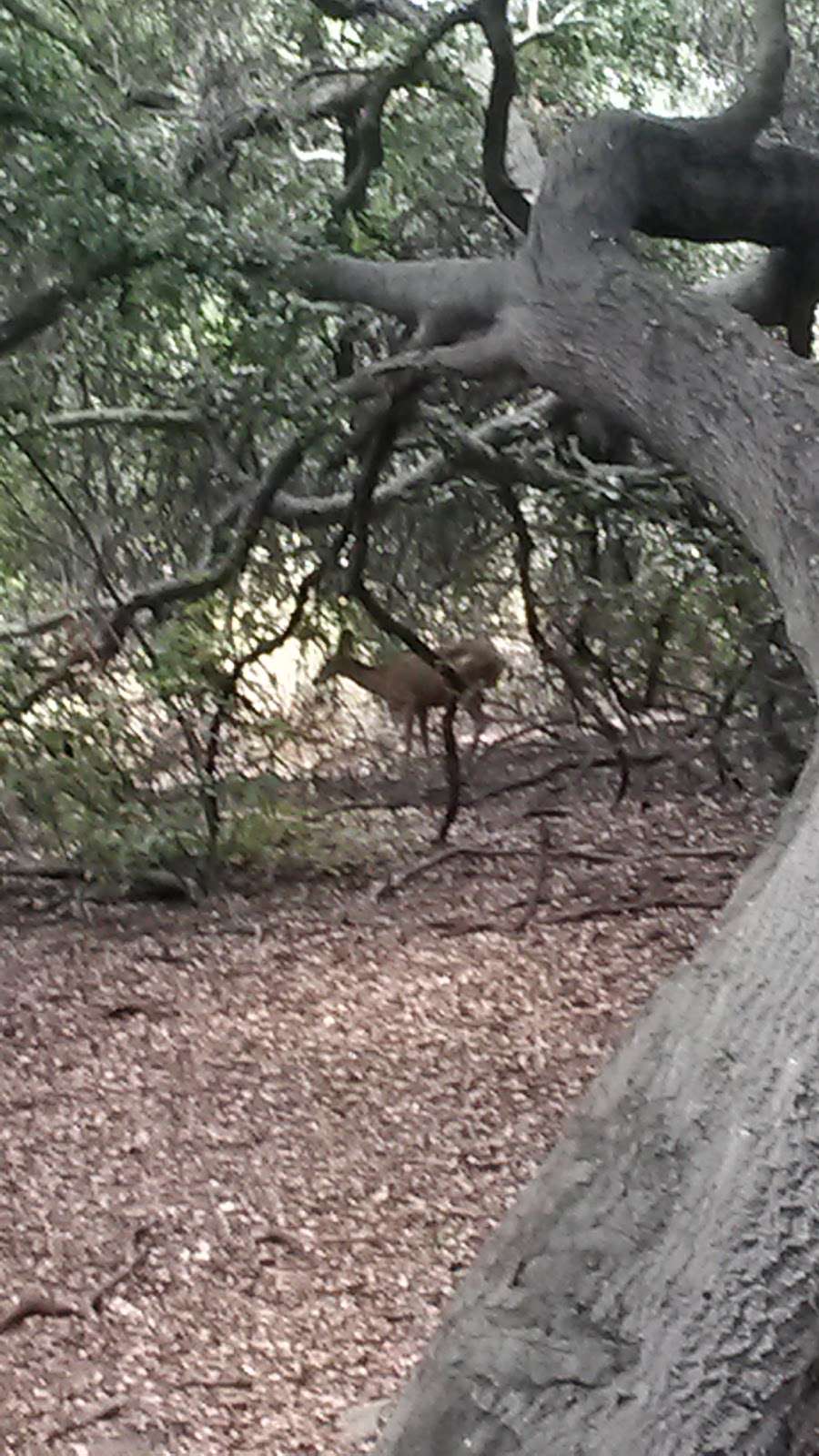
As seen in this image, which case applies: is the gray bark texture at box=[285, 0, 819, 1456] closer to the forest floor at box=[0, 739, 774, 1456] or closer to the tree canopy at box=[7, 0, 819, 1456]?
the tree canopy at box=[7, 0, 819, 1456]

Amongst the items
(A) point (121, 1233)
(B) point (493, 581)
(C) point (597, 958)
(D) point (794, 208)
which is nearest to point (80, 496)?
(B) point (493, 581)

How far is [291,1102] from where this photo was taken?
5062 mm

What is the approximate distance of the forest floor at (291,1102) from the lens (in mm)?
3602

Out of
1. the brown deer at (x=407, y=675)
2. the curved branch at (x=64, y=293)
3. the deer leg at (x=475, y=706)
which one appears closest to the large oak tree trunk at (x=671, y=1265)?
the curved branch at (x=64, y=293)

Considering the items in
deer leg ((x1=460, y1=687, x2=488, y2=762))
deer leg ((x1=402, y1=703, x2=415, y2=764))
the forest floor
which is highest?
deer leg ((x1=460, y1=687, x2=488, y2=762))

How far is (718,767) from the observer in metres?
8.23

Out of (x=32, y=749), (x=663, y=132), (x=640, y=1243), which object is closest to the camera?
(x=640, y=1243)

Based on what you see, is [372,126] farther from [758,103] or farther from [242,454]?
[758,103]

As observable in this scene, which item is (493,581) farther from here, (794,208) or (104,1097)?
(104,1097)

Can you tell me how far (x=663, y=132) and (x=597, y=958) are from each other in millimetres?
3116

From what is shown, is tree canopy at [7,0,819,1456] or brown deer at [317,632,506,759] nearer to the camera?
tree canopy at [7,0,819,1456]

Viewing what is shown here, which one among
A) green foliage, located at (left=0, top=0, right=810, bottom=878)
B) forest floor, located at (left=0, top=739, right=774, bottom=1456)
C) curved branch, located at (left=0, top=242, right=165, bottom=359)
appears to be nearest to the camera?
forest floor, located at (left=0, top=739, right=774, bottom=1456)

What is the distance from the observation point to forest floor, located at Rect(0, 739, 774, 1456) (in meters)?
3.60

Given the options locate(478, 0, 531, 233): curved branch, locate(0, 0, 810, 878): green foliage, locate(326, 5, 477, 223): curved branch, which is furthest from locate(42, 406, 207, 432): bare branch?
locate(478, 0, 531, 233): curved branch
